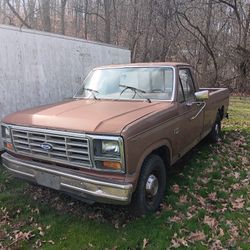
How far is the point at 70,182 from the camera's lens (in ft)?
12.1

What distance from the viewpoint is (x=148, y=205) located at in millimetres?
4109

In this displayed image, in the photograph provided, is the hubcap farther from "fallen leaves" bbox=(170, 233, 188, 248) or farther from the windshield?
the windshield

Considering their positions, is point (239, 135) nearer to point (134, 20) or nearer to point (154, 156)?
point (154, 156)

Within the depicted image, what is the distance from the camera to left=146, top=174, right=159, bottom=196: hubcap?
13.1ft

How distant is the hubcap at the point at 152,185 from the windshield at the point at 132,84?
1.26 m

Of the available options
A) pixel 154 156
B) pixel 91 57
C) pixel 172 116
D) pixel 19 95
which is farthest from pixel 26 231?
pixel 91 57

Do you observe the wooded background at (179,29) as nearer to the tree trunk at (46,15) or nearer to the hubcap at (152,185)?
the tree trunk at (46,15)

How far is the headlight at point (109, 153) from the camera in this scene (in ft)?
11.3

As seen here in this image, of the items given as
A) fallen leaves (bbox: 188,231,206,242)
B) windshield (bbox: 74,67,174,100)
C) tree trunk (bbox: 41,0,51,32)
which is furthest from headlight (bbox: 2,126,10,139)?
tree trunk (bbox: 41,0,51,32)

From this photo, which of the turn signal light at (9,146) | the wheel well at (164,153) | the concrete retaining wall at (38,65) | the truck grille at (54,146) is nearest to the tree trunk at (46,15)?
the concrete retaining wall at (38,65)

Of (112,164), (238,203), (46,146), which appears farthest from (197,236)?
(46,146)

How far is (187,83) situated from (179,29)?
1592cm

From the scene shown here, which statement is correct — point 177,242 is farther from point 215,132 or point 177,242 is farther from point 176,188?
point 215,132

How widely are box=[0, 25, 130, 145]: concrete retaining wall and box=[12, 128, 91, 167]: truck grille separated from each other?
2071 mm
